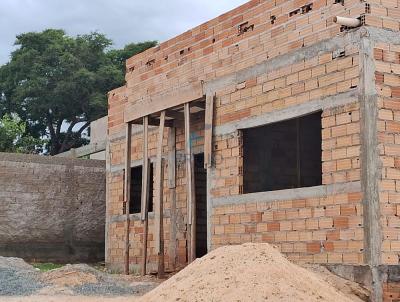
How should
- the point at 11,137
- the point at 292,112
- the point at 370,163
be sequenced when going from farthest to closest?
the point at 11,137 → the point at 292,112 → the point at 370,163

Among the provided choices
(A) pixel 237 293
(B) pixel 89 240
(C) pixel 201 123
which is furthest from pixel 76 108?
(A) pixel 237 293

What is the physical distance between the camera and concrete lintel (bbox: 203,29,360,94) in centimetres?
887

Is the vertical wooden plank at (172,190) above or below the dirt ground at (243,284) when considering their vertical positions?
above

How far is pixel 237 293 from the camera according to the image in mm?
6980

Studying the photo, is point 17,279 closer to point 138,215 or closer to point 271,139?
point 138,215

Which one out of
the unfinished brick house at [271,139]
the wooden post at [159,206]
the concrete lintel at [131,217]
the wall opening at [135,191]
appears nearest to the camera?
the unfinished brick house at [271,139]

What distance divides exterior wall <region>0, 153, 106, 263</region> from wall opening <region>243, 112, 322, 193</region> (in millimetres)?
7320

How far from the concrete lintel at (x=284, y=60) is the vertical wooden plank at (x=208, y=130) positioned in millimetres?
238

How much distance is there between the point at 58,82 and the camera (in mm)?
33969

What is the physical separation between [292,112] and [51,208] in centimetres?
918

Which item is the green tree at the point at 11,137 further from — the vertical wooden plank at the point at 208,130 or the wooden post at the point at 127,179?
the vertical wooden plank at the point at 208,130

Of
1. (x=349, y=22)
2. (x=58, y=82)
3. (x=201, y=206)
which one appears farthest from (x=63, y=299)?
(x=58, y=82)

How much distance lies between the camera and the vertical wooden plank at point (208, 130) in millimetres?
11125

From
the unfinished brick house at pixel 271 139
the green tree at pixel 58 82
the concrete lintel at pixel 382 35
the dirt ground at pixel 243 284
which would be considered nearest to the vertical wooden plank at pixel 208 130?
the unfinished brick house at pixel 271 139
